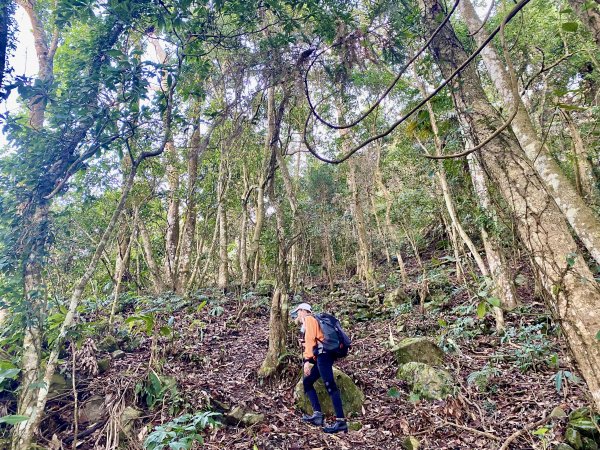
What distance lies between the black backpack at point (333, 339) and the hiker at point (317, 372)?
49 millimetres

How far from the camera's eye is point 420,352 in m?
5.73

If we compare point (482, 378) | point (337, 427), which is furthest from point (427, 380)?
point (337, 427)

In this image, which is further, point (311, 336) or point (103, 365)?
point (103, 365)

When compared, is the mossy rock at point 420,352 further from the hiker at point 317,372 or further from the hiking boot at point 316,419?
the hiking boot at point 316,419

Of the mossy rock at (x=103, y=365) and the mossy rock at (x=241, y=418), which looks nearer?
the mossy rock at (x=241, y=418)

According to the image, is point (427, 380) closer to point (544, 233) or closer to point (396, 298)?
point (544, 233)

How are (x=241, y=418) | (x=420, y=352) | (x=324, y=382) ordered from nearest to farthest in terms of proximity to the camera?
1. (x=241, y=418)
2. (x=324, y=382)
3. (x=420, y=352)

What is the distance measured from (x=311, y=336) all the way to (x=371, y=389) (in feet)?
5.11

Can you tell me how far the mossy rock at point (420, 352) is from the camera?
566 centimetres

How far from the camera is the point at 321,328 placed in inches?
186

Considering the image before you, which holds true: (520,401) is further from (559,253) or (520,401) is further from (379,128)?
(379,128)

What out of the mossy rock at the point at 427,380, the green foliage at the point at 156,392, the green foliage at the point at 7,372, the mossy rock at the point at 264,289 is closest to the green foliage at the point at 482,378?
the mossy rock at the point at 427,380

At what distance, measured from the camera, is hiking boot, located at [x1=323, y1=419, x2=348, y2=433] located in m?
4.31

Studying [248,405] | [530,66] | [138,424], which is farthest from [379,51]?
[530,66]
